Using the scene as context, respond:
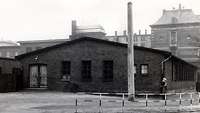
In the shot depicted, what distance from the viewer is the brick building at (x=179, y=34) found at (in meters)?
70.9

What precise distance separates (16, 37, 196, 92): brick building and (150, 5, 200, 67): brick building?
37232 mm

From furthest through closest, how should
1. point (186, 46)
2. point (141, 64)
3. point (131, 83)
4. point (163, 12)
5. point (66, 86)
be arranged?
1. point (163, 12)
2. point (186, 46)
3. point (66, 86)
4. point (141, 64)
5. point (131, 83)

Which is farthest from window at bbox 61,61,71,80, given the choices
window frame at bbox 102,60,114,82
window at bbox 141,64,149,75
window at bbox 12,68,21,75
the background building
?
the background building

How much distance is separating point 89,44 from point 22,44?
176 feet

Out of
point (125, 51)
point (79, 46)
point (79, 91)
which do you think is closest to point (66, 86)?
point (79, 91)

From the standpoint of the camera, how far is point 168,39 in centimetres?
7300

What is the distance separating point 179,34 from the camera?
7294 centimetres

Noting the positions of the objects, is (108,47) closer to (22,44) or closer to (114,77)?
(114,77)

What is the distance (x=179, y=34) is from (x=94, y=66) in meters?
43.9

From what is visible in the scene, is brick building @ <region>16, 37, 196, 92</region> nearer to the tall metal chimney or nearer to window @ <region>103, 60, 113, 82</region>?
window @ <region>103, 60, 113, 82</region>

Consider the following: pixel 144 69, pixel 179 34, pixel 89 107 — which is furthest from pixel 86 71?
pixel 179 34

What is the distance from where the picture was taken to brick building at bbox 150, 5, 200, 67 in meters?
70.9

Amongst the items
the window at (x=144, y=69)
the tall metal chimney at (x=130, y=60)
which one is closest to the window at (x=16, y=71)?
the window at (x=144, y=69)

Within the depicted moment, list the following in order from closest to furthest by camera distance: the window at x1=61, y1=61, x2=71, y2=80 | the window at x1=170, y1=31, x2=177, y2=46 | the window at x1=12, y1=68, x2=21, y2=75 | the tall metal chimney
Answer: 1. the tall metal chimney
2. the window at x1=61, y1=61, x2=71, y2=80
3. the window at x1=12, y1=68, x2=21, y2=75
4. the window at x1=170, y1=31, x2=177, y2=46
